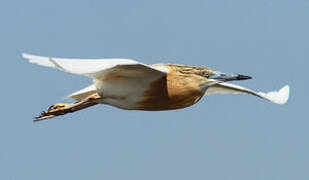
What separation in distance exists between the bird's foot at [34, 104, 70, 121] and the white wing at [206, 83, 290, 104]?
3523 millimetres

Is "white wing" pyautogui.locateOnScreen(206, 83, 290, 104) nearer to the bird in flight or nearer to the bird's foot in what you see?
the bird in flight

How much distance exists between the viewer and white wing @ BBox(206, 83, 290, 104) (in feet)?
58.0

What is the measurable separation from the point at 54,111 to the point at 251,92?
15.7ft

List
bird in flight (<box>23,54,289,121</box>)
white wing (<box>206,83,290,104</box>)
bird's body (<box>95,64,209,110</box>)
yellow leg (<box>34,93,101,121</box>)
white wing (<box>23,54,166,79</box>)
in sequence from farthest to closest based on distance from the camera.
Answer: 1. white wing (<box>206,83,290,104</box>)
2. yellow leg (<box>34,93,101,121</box>)
3. bird's body (<box>95,64,209,110</box>)
4. bird in flight (<box>23,54,289,121</box>)
5. white wing (<box>23,54,166,79</box>)

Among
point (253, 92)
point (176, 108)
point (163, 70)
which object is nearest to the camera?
point (163, 70)

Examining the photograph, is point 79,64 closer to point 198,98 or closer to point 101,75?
point 101,75

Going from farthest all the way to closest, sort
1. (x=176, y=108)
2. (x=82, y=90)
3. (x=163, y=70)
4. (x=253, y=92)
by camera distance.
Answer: (x=253, y=92), (x=82, y=90), (x=176, y=108), (x=163, y=70)

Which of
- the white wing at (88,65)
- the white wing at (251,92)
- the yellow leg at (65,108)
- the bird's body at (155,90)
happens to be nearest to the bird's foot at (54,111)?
the yellow leg at (65,108)

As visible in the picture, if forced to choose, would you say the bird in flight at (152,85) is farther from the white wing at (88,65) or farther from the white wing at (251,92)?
the white wing at (251,92)

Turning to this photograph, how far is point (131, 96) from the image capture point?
1494 cm

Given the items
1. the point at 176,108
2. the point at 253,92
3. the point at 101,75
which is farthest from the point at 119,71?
the point at 253,92

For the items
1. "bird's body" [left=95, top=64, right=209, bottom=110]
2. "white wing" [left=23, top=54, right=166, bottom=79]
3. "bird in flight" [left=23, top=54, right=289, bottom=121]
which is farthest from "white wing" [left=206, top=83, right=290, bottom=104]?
"white wing" [left=23, top=54, right=166, bottom=79]

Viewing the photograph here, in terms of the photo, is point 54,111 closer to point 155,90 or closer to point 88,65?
point 155,90

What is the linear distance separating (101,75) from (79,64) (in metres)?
2.00
